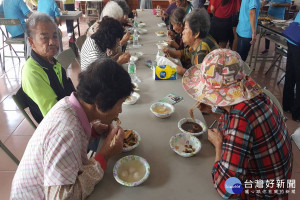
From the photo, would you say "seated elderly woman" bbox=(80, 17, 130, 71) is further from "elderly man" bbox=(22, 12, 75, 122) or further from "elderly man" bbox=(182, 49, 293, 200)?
"elderly man" bbox=(182, 49, 293, 200)

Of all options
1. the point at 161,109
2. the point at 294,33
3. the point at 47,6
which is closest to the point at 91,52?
the point at 161,109

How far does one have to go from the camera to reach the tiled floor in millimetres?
2336

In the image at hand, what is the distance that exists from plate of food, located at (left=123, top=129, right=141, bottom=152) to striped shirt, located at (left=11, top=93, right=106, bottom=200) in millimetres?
251

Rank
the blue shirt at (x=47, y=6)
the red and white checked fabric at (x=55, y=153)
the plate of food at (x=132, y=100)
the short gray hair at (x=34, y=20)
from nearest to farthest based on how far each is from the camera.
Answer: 1. the red and white checked fabric at (x=55, y=153)
2. the short gray hair at (x=34, y=20)
3. the plate of food at (x=132, y=100)
4. the blue shirt at (x=47, y=6)

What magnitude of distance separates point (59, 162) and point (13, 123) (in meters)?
2.47

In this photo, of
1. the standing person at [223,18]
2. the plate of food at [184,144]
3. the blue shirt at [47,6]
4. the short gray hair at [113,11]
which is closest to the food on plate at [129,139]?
the plate of food at [184,144]

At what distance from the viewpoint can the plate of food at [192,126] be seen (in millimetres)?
1568

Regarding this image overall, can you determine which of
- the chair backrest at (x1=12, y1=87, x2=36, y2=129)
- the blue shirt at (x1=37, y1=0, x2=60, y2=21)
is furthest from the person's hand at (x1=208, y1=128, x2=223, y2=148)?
the blue shirt at (x1=37, y1=0, x2=60, y2=21)

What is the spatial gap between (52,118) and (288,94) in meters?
3.41

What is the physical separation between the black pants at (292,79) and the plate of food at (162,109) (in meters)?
2.16

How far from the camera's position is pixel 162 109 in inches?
71.3

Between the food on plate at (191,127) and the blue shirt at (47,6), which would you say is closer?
the food on plate at (191,127)

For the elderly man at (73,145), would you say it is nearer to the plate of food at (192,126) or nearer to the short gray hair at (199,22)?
the plate of food at (192,126)

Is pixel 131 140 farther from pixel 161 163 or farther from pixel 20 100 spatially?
pixel 20 100
